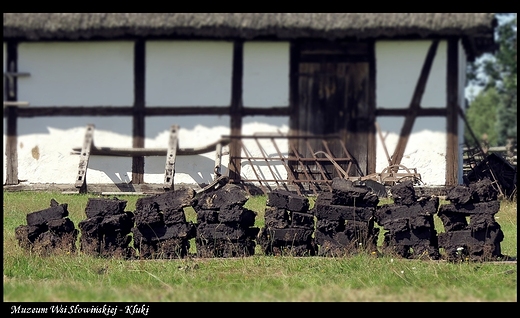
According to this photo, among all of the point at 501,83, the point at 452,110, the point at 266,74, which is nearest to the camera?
the point at 452,110

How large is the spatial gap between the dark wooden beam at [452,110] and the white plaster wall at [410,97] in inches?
2.5

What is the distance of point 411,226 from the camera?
8.06 meters

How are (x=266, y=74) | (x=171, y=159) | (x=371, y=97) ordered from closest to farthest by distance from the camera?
(x=171, y=159) → (x=371, y=97) → (x=266, y=74)

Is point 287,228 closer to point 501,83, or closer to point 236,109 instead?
point 236,109

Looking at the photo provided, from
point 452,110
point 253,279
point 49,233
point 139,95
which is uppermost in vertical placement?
point 139,95

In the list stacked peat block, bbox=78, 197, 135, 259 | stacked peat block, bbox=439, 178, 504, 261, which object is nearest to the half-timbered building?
stacked peat block, bbox=78, 197, 135, 259

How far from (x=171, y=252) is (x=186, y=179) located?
14.7ft

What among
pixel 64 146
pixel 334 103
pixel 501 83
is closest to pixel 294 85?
pixel 334 103

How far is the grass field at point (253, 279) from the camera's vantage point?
6176 mm

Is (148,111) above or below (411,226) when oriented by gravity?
above

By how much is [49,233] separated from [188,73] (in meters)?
5.17

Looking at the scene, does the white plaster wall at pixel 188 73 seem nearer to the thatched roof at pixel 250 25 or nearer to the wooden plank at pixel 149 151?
the thatched roof at pixel 250 25

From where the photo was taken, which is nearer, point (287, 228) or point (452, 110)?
point (287, 228)
